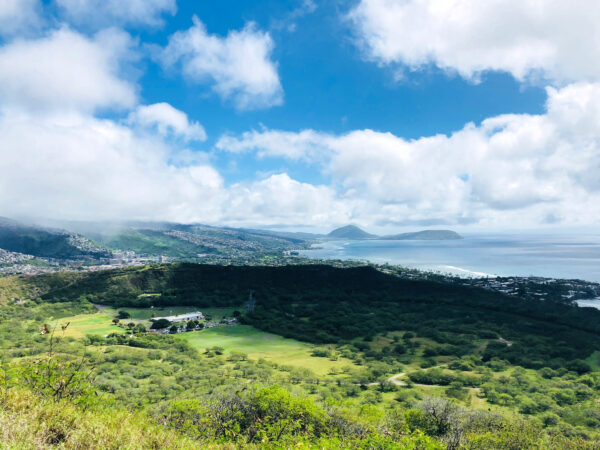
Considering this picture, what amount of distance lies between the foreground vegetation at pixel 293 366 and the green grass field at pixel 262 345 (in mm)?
528

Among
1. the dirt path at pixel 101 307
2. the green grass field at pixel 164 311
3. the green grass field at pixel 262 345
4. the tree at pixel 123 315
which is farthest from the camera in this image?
the dirt path at pixel 101 307

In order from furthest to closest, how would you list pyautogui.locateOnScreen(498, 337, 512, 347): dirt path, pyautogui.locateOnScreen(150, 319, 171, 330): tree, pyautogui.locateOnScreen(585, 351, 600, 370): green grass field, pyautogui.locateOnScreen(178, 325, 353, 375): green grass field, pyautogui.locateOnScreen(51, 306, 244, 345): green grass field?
pyautogui.locateOnScreen(150, 319, 171, 330): tree → pyautogui.locateOnScreen(51, 306, 244, 345): green grass field → pyautogui.locateOnScreen(498, 337, 512, 347): dirt path → pyautogui.locateOnScreen(178, 325, 353, 375): green grass field → pyautogui.locateOnScreen(585, 351, 600, 370): green grass field

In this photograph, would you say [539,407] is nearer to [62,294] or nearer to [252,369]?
[252,369]

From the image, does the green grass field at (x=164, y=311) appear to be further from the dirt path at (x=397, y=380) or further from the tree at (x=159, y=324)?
the dirt path at (x=397, y=380)

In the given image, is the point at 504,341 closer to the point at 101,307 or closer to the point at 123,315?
the point at 123,315

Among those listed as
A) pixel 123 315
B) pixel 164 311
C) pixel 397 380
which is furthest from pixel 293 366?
pixel 164 311

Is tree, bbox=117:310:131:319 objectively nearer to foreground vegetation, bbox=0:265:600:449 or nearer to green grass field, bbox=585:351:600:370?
foreground vegetation, bbox=0:265:600:449

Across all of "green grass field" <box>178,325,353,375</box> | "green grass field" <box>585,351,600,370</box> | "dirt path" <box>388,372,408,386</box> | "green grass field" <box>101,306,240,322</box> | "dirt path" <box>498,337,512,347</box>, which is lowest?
"green grass field" <box>101,306,240,322</box>

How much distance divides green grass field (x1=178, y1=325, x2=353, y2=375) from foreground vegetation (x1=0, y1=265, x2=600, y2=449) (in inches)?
20.8

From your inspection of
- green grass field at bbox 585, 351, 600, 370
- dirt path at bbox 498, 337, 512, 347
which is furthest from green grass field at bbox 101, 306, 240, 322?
green grass field at bbox 585, 351, 600, 370

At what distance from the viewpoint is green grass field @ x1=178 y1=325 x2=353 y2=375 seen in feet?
175

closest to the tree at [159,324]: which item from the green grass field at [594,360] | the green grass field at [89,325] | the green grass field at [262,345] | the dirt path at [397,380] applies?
the green grass field at [262,345]

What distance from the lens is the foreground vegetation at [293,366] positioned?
14594 mm

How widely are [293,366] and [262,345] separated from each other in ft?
53.9
